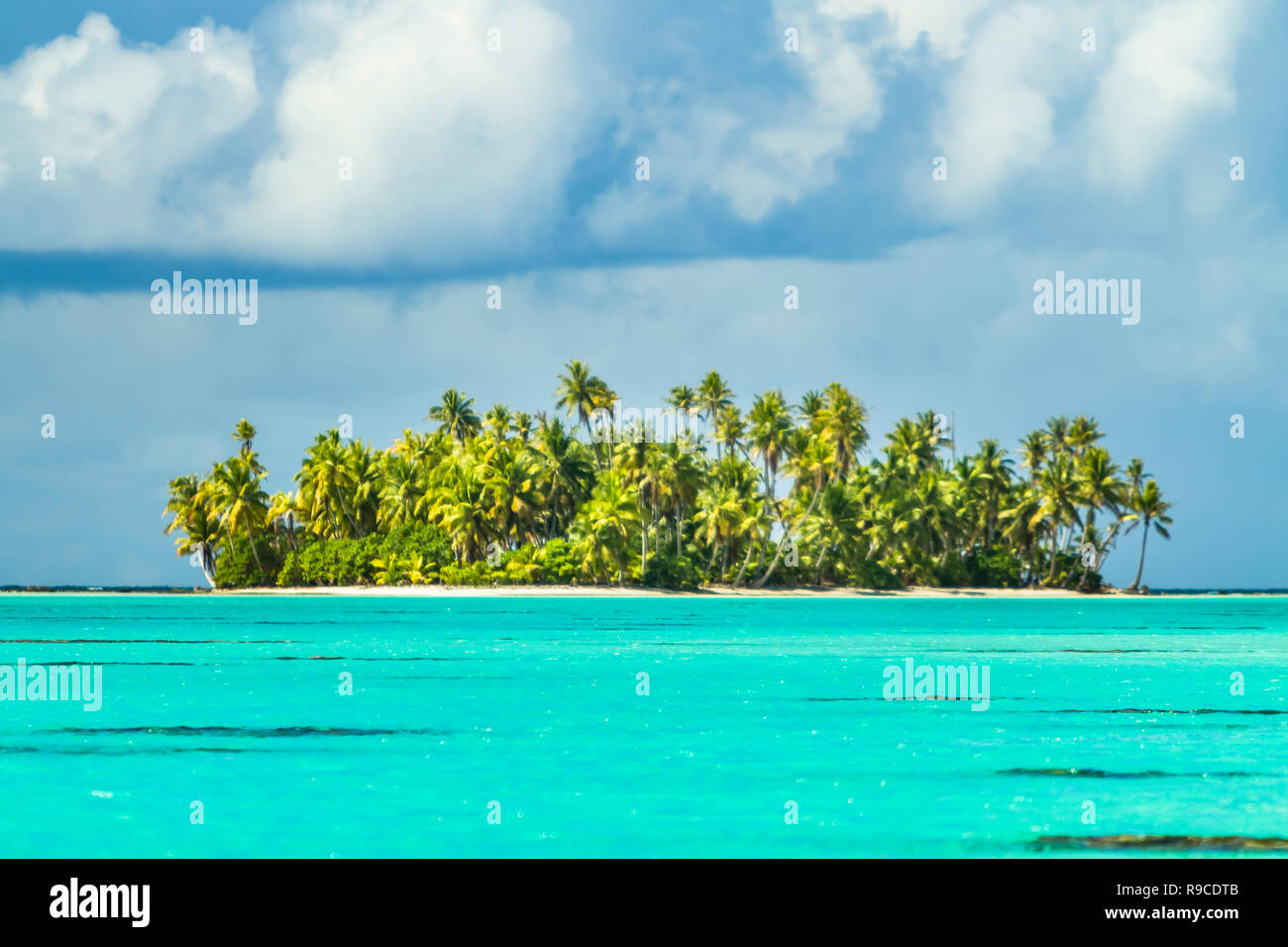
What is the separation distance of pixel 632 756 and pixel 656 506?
83.4 m

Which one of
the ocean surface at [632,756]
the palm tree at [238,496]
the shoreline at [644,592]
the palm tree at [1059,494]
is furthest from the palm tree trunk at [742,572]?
the ocean surface at [632,756]

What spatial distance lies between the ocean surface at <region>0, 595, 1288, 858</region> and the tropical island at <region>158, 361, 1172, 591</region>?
188 ft

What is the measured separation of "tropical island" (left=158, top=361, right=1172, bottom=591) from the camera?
103625 mm

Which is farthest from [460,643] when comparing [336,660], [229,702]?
[229,702]

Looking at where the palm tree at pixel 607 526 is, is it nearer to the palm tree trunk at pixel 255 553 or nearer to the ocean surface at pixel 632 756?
the palm tree trunk at pixel 255 553

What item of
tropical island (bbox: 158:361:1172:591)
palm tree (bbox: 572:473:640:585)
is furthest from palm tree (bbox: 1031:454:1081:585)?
palm tree (bbox: 572:473:640:585)

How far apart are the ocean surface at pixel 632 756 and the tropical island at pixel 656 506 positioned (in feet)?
188

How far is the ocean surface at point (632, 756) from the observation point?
1521 centimetres

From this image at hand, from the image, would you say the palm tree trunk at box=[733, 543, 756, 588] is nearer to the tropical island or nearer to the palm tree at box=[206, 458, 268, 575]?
the tropical island

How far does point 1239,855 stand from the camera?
549 inches

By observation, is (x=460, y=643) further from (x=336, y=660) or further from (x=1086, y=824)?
(x=1086, y=824)

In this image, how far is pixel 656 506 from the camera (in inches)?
4109

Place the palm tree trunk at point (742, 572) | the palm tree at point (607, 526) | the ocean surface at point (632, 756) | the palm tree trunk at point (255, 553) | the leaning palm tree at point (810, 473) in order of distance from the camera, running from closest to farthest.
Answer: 1. the ocean surface at point (632, 756)
2. the palm tree at point (607, 526)
3. the leaning palm tree at point (810, 473)
4. the palm tree trunk at point (742, 572)
5. the palm tree trunk at point (255, 553)
